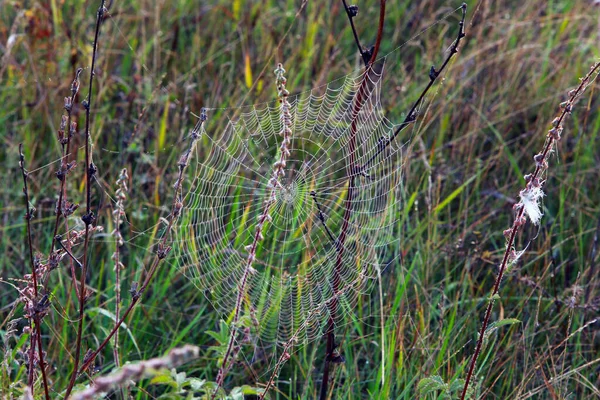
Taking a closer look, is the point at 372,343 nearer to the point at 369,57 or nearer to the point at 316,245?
the point at 316,245

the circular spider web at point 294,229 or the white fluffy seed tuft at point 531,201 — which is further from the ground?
the white fluffy seed tuft at point 531,201

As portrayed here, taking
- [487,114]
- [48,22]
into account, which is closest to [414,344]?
[487,114]

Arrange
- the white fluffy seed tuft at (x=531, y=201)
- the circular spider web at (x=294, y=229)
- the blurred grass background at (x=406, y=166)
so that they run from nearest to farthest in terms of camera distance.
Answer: the white fluffy seed tuft at (x=531, y=201)
the blurred grass background at (x=406, y=166)
the circular spider web at (x=294, y=229)

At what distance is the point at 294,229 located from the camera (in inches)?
132

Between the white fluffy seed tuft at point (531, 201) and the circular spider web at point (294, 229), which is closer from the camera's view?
the white fluffy seed tuft at point (531, 201)

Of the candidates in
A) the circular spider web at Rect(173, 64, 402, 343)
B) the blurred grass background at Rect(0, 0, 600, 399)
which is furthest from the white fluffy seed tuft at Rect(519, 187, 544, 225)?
the circular spider web at Rect(173, 64, 402, 343)

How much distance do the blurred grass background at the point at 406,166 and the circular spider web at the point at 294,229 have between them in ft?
0.47

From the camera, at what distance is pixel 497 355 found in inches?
111

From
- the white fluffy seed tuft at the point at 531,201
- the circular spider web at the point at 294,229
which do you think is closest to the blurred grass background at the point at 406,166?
the circular spider web at the point at 294,229

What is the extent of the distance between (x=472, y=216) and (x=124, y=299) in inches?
65.2

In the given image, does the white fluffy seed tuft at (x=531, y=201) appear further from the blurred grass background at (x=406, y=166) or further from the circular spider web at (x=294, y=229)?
the circular spider web at (x=294, y=229)

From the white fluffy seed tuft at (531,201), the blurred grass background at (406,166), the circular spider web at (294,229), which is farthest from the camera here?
the circular spider web at (294,229)

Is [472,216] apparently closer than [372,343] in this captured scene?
No

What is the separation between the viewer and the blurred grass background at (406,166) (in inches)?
111
